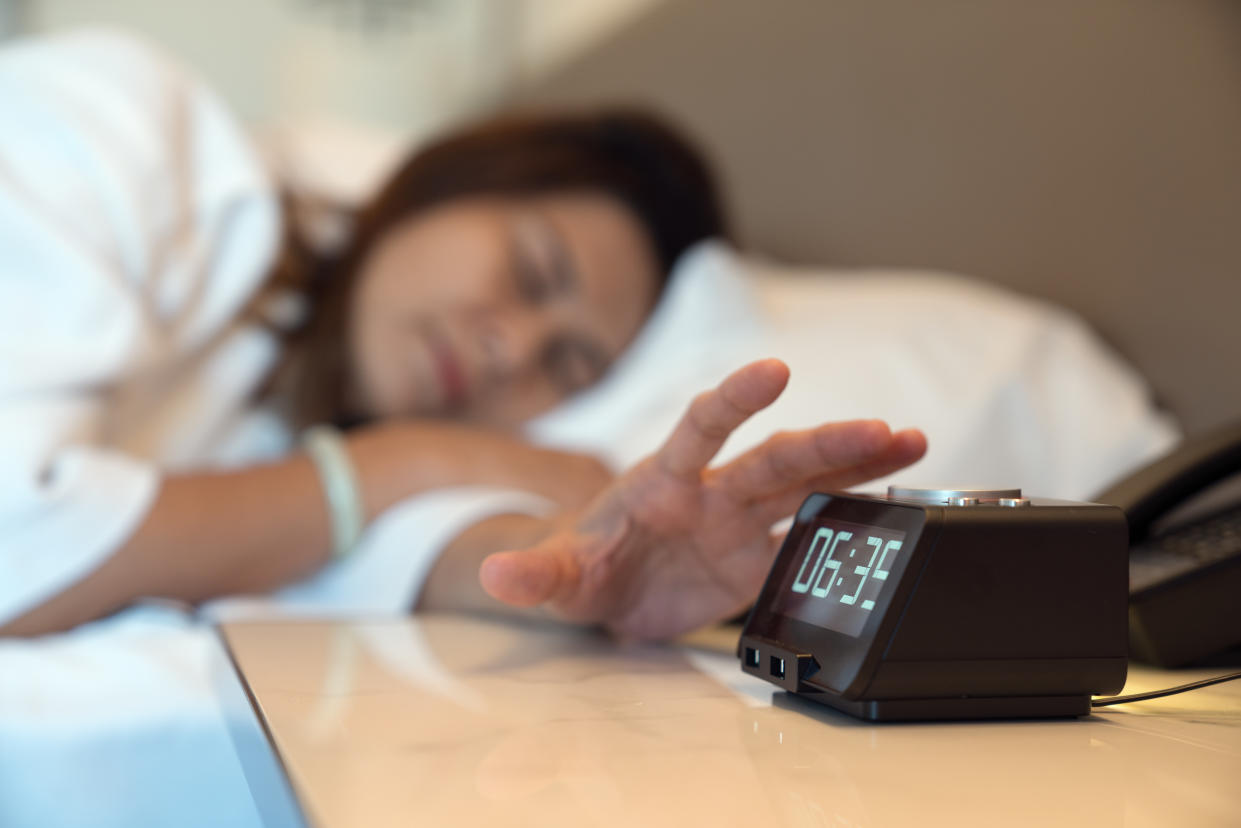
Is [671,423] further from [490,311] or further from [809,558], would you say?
[809,558]

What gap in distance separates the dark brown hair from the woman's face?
0.03m

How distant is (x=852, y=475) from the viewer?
1.59ft

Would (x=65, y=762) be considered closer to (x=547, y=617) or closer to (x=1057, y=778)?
(x=547, y=617)

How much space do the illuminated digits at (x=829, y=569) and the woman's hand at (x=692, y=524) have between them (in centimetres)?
5

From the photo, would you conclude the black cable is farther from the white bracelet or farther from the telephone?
the white bracelet

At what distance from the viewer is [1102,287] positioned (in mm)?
996

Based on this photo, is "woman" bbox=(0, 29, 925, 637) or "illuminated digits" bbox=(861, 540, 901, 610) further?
"woman" bbox=(0, 29, 925, 637)

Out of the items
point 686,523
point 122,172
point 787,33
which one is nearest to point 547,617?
point 686,523

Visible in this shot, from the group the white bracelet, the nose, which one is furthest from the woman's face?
the white bracelet

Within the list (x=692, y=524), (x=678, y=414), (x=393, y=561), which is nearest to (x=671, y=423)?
(x=678, y=414)

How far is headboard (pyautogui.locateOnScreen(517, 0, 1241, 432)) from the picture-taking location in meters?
0.87

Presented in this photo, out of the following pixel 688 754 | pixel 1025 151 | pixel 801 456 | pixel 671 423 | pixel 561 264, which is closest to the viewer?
pixel 688 754

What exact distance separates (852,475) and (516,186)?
89 cm

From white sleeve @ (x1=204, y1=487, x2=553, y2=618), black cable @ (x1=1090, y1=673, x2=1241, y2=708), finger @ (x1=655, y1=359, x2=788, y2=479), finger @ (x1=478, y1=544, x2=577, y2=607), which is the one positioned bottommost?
white sleeve @ (x1=204, y1=487, x2=553, y2=618)
